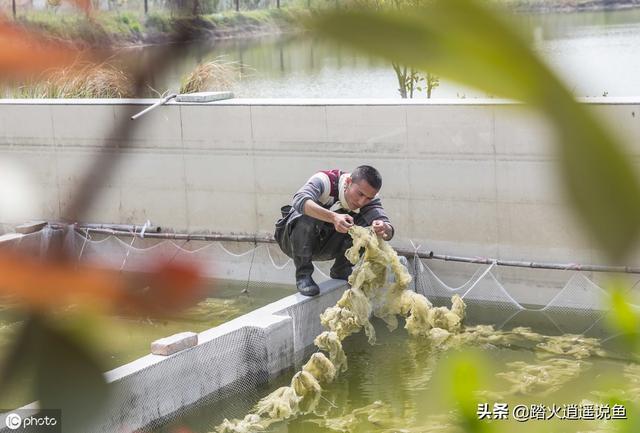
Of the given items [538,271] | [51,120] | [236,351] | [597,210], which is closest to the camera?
[597,210]

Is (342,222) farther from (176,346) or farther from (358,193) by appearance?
(176,346)

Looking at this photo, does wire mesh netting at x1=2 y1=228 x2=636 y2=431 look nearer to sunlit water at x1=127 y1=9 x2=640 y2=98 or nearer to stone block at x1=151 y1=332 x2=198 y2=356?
stone block at x1=151 y1=332 x2=198 y2=356

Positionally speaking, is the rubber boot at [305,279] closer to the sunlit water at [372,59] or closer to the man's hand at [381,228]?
the man's hand at [381,228]

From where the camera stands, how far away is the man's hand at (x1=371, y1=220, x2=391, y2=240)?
4.45 m

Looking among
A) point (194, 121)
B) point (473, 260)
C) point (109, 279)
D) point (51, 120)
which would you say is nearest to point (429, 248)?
point (473, 260)

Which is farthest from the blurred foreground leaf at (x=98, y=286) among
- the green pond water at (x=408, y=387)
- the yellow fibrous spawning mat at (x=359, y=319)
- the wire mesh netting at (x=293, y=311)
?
the yellow fibrous spawning mat at (x=359, y=319)

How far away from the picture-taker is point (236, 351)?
429cm

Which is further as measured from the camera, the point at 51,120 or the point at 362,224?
the point at 362,224

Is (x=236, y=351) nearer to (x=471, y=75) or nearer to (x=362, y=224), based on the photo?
(x=362, y=224)

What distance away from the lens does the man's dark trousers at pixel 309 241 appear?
15.9 ft

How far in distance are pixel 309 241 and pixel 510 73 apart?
4.67m

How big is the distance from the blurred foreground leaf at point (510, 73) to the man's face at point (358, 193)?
4.16 meters

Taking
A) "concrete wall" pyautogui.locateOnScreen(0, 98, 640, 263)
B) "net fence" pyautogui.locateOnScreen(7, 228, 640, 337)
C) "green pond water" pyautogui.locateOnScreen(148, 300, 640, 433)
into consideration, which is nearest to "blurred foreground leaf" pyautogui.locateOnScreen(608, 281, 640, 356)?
"green pond water" pyautogui.locateOnScreen(148, 300, 640, 433)

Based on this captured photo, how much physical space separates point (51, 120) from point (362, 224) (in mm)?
3709
